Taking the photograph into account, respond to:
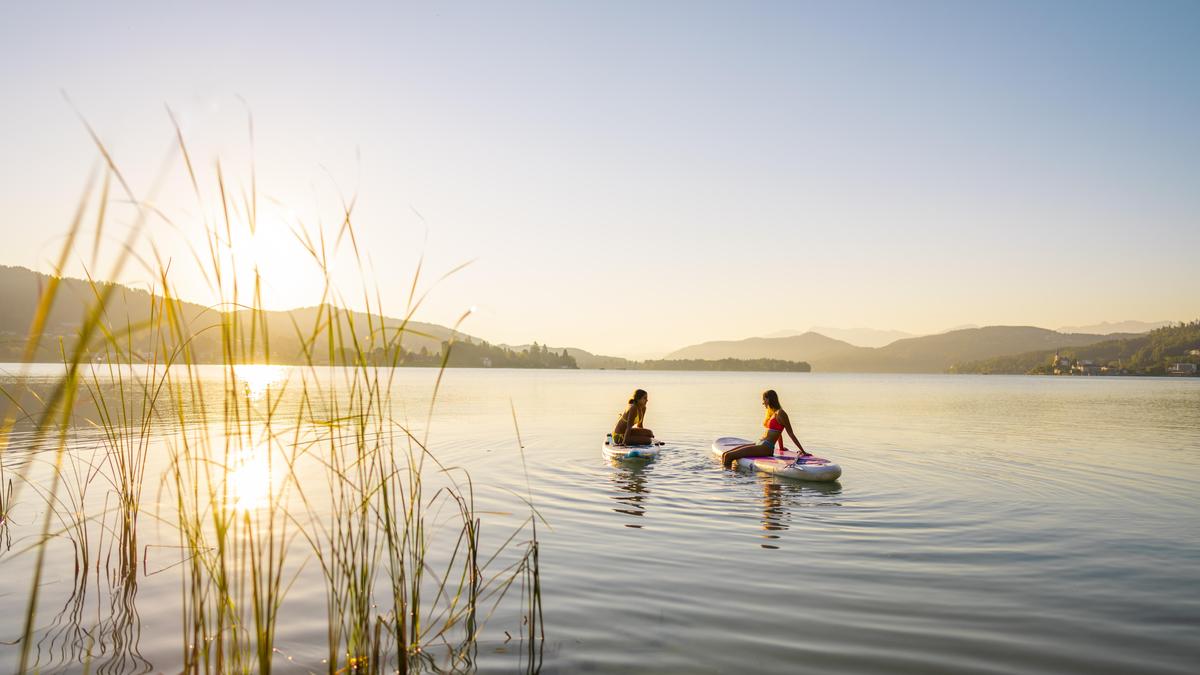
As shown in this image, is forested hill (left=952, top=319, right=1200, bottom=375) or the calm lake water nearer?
the calm lake water

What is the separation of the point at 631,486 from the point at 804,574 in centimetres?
558

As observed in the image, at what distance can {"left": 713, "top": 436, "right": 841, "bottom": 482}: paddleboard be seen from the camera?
40.7 ft

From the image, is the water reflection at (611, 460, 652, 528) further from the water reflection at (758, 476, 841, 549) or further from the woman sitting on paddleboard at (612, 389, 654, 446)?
the water reflection at (758, 476, 841, 549)

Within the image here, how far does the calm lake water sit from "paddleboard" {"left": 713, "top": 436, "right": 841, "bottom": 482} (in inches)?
11.4

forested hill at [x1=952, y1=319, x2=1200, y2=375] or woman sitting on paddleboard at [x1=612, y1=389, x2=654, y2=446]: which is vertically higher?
forested hill at [x1=952, y1=319, x2=1200, y2=375]

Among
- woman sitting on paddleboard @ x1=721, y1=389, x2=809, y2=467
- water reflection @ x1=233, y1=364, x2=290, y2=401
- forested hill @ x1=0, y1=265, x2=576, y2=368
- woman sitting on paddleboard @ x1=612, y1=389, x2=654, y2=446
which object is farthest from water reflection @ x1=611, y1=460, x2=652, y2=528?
water reflection @ x1=233, y1=364, x2=290, y2=401

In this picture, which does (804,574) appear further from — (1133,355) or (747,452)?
(1133,355)

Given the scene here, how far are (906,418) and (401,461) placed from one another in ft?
77.0

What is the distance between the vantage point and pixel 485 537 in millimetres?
8516

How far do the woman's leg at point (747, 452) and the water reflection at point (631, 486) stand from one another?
5.57 ft

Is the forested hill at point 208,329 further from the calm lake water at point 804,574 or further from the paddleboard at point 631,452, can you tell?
the paddleboard at point 631,452

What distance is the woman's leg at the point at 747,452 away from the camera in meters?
13.9

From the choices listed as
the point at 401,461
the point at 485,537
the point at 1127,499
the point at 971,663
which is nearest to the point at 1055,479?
the point at 1127,499

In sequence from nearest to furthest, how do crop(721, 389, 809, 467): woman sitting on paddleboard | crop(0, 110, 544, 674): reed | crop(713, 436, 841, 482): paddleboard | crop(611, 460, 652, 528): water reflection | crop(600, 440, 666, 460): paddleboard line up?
crop(0, 110, 544, 674): reed → crop(611, 460, 652, 528): water reflection → crop(713, 436, 841, 482): paddleboard → crop(721, 389, 809, 467): woman sitting on paddleboard → crop(600, 440, 666, 460): paddleboard
